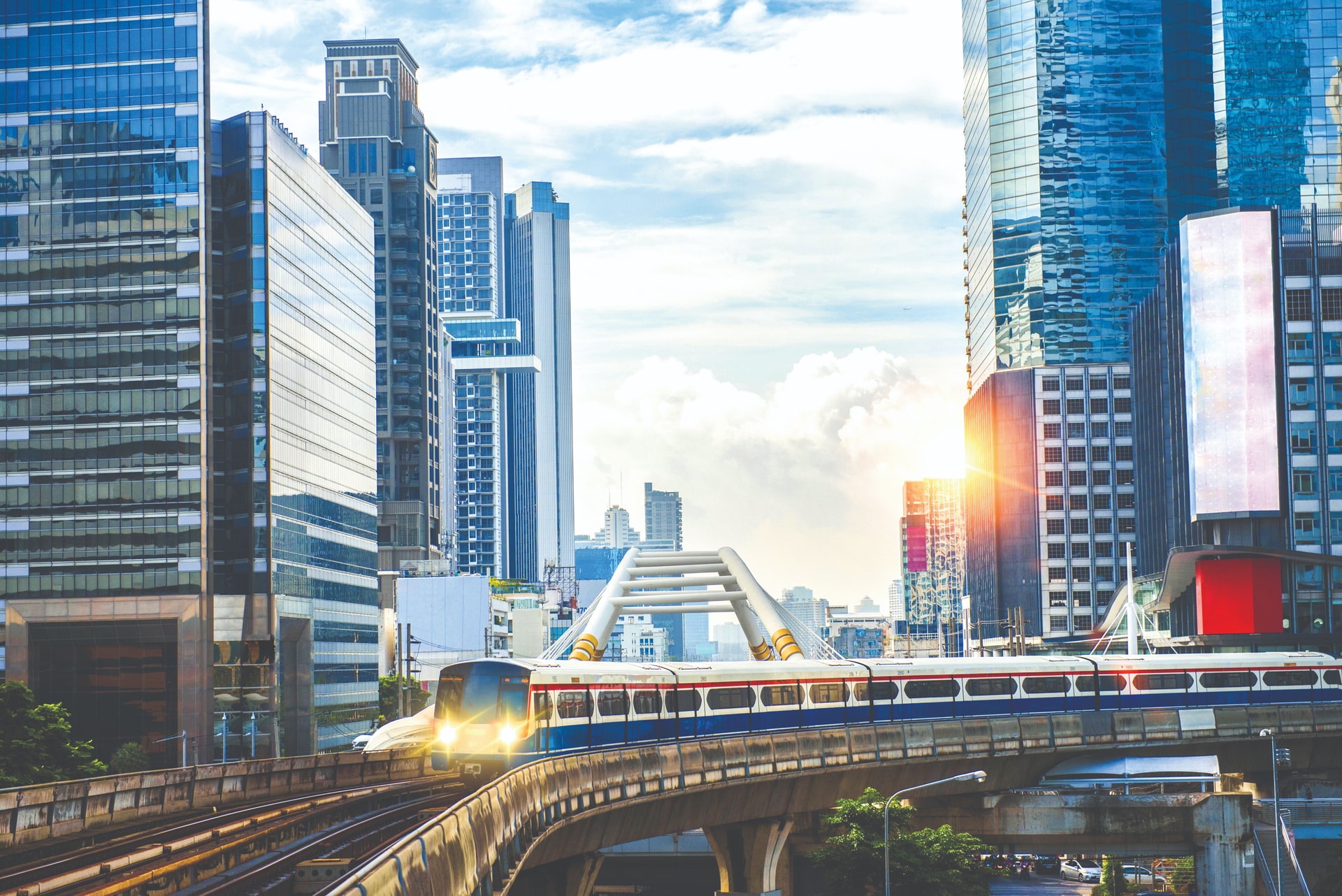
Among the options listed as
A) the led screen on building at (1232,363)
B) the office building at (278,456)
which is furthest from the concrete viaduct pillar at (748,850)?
the led screen on building at (1232,363)

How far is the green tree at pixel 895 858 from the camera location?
183 feet

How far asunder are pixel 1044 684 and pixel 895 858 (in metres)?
20.8

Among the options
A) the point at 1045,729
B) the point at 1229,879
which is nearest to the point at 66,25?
the point at 1045,729

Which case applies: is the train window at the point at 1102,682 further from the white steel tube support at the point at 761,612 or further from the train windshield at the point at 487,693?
the train windshield at the point at 487,693

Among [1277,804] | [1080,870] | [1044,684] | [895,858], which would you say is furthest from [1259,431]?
[895,858]

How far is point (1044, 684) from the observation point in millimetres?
74188

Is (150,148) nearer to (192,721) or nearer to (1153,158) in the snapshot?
(192,721)

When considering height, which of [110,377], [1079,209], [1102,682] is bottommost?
[1102,682]

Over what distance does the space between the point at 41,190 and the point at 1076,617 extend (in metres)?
118

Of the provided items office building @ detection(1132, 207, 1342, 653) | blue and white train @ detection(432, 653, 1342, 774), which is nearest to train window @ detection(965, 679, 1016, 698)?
blue and white train @ detection(432, 653, 1342, 774)

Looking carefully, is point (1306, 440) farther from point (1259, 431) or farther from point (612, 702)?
point (612, 702)

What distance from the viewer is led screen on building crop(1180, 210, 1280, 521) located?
13275cm

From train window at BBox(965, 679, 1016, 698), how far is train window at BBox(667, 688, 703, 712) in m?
18.4

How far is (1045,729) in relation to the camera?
69.9m
